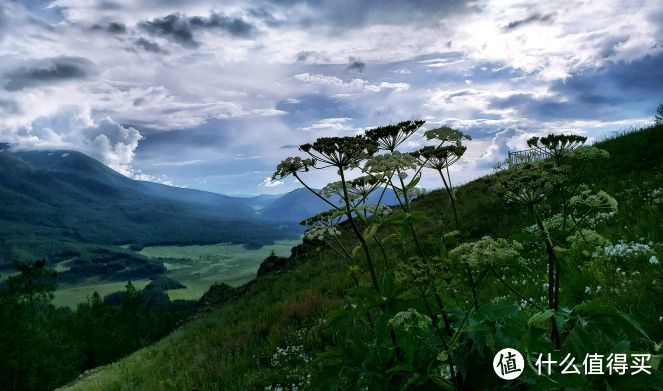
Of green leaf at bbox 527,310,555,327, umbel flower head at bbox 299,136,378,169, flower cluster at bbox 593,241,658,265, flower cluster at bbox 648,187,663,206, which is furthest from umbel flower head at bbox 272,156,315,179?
flower cluster at bbox 648,187,663,206

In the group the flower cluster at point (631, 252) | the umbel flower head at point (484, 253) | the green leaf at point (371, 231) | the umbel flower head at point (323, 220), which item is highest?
the umbel flower head at point (323, 220)

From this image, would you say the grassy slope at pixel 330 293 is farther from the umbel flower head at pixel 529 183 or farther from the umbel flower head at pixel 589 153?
the umbel flower head at pixel 529 183

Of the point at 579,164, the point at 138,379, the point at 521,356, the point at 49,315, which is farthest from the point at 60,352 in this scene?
the point at 521,356

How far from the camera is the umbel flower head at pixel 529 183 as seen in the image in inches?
148

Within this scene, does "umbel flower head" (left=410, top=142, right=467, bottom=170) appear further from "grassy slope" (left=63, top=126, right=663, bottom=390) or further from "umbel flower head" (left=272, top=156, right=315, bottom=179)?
"grassy slope" (left=63, top=126, right=663, bottom=390)

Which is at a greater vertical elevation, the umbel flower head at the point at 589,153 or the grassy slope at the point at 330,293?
the umbel flower head at the point at 589,153

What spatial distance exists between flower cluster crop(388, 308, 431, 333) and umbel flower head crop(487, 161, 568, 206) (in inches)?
53.4

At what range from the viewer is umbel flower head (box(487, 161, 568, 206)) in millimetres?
3770

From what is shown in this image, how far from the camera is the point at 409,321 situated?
3889mm

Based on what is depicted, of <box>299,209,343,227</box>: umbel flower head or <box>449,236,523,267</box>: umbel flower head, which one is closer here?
<box>449,236,523,267</box>: umbel flower head

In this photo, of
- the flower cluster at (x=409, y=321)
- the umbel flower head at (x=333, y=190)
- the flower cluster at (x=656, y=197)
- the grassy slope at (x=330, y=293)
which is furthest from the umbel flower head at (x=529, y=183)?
the flower cluster at (x=656, y=197)

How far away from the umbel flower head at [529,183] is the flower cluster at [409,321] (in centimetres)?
136

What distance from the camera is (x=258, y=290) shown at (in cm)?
3106

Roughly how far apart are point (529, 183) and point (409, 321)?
1.59 metres
